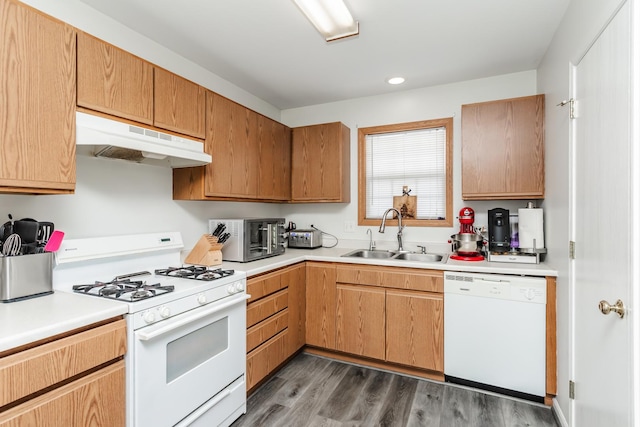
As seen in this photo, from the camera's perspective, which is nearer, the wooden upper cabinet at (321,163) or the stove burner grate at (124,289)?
the stove burner grate at (124,289)

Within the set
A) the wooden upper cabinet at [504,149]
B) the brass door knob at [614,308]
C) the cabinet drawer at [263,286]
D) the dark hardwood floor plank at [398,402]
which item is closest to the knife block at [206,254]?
the cabinet drawer at [263,286]

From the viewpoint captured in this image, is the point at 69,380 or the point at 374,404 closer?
the point at 69,380

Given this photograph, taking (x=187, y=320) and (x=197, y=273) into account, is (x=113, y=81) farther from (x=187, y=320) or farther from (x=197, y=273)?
(x=187, y=320)

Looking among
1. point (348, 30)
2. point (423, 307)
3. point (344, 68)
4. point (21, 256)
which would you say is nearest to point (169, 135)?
point (21, 256)

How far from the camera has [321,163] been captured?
326 centimetres

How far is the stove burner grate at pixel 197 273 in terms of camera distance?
1.91m

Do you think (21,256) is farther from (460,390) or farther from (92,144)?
(460,390)

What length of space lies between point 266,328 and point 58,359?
1.36 metres

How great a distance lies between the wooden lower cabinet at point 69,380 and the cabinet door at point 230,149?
124 centimetres

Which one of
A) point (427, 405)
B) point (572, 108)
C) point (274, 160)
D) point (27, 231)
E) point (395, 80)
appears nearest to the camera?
point (27, 231)

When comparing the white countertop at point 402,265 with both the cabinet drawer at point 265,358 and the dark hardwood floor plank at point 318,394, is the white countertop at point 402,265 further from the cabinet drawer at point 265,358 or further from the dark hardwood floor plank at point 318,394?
the dark hardwood floor plank at point 318,394

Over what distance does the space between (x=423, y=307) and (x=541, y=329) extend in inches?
29.1

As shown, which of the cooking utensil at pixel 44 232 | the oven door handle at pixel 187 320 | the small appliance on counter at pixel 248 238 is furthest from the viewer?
the small appliance on counter at pixel 248 238

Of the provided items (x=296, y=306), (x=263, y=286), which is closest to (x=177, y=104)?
(x=263, y=286)
